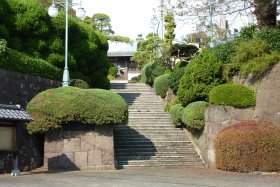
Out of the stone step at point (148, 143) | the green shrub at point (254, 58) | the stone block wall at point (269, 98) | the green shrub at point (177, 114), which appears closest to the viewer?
the stone block wall at point (269, 98)

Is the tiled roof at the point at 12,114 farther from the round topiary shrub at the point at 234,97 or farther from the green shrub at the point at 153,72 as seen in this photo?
the green shrub at the point at 153,72

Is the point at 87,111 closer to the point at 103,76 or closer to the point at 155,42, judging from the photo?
the point at 103,76

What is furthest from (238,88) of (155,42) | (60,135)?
(155,42)

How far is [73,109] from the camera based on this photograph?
50.6ft

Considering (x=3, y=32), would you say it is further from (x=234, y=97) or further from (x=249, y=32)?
(x=249, y=32)

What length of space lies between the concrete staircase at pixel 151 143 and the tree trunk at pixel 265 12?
640cm

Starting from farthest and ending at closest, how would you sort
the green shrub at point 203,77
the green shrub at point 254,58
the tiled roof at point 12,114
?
the green shrub at point 203,77 < the green shrub at point 254,58 < the tiled roof at point 12,114

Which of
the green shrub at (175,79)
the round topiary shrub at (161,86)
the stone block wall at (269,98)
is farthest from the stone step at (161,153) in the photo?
the round topiary shrub at (161,86)

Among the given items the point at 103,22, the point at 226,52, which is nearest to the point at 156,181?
the point at 226,52

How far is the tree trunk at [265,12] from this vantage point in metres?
18.0

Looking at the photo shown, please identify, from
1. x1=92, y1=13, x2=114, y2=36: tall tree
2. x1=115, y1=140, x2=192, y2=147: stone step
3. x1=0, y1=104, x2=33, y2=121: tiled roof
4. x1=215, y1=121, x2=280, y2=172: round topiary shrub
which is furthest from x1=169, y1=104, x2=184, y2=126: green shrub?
x1=92, y1=13, x2=114, y2=36: tall tree

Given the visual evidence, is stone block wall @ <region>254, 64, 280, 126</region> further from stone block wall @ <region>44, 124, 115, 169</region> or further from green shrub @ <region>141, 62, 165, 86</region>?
green shrub @ <region>141, 62, 165, 86</region>

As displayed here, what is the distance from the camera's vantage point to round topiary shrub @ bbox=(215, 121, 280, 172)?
575 inches

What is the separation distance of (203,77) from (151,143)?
368 centimetres
